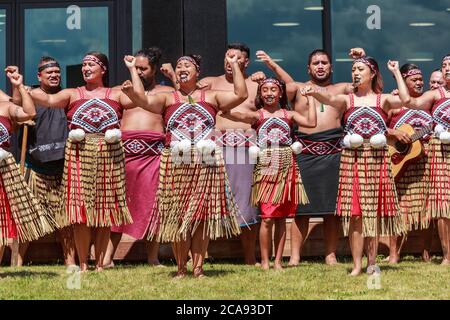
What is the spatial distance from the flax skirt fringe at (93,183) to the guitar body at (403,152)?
6.81ft

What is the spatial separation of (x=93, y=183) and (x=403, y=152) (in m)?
2.36

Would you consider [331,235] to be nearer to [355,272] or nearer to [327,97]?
[355,272]

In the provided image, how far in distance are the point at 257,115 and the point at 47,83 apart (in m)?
1.62

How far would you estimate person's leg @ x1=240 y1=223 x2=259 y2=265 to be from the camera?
8.04 m

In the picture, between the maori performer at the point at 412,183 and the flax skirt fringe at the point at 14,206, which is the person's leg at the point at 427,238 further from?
the flax skirt fringe at the point at 14,206

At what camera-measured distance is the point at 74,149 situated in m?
7.30

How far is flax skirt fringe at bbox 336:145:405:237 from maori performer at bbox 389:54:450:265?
0.83 meters

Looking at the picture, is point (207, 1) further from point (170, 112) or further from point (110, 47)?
point (170, 112)

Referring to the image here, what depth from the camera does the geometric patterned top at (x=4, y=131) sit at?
683cm

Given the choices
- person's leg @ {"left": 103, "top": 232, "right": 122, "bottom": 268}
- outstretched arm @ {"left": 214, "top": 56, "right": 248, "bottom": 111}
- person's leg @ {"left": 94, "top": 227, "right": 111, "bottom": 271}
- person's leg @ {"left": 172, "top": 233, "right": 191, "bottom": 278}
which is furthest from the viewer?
person's leg @ {"left": 103, "top": 232, "right": 122, "bottom": 268}

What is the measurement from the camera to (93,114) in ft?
23.9

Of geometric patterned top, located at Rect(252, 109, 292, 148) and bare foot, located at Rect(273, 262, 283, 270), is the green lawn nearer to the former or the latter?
bare foot, located at Rect(273, 262, 283, 270)

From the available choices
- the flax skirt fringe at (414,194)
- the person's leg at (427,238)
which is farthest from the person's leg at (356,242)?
the person's leg at (427,238)

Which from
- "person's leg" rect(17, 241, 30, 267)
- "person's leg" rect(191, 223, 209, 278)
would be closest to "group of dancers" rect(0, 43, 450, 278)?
"person's leg" rect(191, 223, 209, 278)
